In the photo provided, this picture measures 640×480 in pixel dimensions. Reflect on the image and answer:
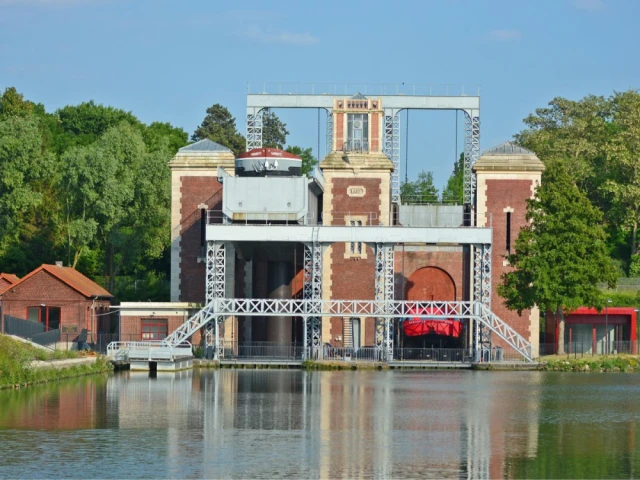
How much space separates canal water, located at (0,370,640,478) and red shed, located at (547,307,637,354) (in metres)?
19.7

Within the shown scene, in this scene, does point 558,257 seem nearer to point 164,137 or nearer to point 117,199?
point 117,199

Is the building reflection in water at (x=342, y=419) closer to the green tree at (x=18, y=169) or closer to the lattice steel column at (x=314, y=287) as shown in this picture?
the lattice steel column at (x=314, y=287)

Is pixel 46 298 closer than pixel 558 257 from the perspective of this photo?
No

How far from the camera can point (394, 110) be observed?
87.0 m

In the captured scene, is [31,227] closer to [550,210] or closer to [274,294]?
[274,294]

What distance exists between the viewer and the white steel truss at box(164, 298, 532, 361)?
68688 millimetres

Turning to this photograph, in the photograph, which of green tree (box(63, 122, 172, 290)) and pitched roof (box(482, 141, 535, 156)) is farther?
green tree (box(63, 122, 172, 290))

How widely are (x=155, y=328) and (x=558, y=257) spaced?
74.7 feet

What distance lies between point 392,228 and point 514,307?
8.22m

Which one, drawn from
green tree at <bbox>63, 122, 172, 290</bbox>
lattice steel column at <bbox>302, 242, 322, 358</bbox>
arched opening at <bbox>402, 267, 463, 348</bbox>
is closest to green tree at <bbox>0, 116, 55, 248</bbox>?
green tree at <bbox>63, 122, 172, 290</bbox>

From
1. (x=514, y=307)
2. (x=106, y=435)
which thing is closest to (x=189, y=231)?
(x=514, y=307)

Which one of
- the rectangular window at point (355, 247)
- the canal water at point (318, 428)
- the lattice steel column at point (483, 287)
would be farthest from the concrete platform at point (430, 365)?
the canal water at point (318, 428)

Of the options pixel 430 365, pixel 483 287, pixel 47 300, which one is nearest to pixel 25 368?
pixel 47 300

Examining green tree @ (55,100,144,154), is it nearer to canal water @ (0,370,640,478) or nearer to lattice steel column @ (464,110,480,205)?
lattice steel column @ (464,110,480,205)
